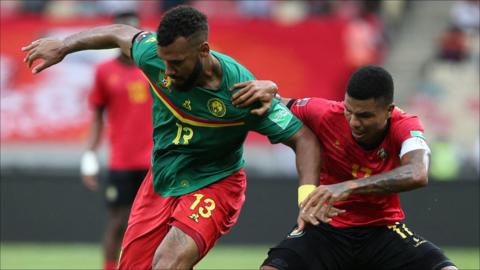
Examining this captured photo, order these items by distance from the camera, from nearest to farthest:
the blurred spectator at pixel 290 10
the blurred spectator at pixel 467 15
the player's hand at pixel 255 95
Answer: the player's hand at pixel 255 95 → the blurred spectator at pixel 290 10 → the blurred spectator at pixel 467 15

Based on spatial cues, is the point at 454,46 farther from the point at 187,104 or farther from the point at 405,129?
the point at 187,104

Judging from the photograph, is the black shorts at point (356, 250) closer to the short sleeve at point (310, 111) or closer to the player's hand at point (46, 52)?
the short sleeve at point (310, 111)

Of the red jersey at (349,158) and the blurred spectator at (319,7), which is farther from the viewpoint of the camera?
the blurred spectator at (319,7)

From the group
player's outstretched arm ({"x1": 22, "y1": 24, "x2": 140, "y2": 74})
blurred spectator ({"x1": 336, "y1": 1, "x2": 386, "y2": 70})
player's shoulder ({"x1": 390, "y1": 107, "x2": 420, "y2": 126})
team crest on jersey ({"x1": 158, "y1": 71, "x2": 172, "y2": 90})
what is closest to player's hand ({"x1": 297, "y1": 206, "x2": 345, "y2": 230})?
player's shoulder ({"x1": 390, "y1": 107, "x2": 420, "y2": 126})

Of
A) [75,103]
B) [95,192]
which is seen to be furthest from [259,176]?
[75,103]

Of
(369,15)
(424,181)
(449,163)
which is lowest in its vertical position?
(449,163)

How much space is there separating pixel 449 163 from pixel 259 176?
289cm

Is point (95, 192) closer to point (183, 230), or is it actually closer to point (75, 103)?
point (75, 103)

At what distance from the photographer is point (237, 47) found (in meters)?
17.7

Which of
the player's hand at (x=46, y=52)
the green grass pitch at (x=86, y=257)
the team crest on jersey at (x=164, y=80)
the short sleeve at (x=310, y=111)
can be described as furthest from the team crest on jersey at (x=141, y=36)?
the green grass pitch at (x=86, y=257)

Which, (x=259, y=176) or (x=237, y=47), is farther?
(x=237, y=47)

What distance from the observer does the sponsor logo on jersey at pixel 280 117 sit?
7.35 meters

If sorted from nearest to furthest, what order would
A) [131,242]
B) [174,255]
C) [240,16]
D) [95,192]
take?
[174,255] < [131,242] < [95,192] < [240,16]

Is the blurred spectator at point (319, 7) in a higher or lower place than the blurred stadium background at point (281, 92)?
higher
